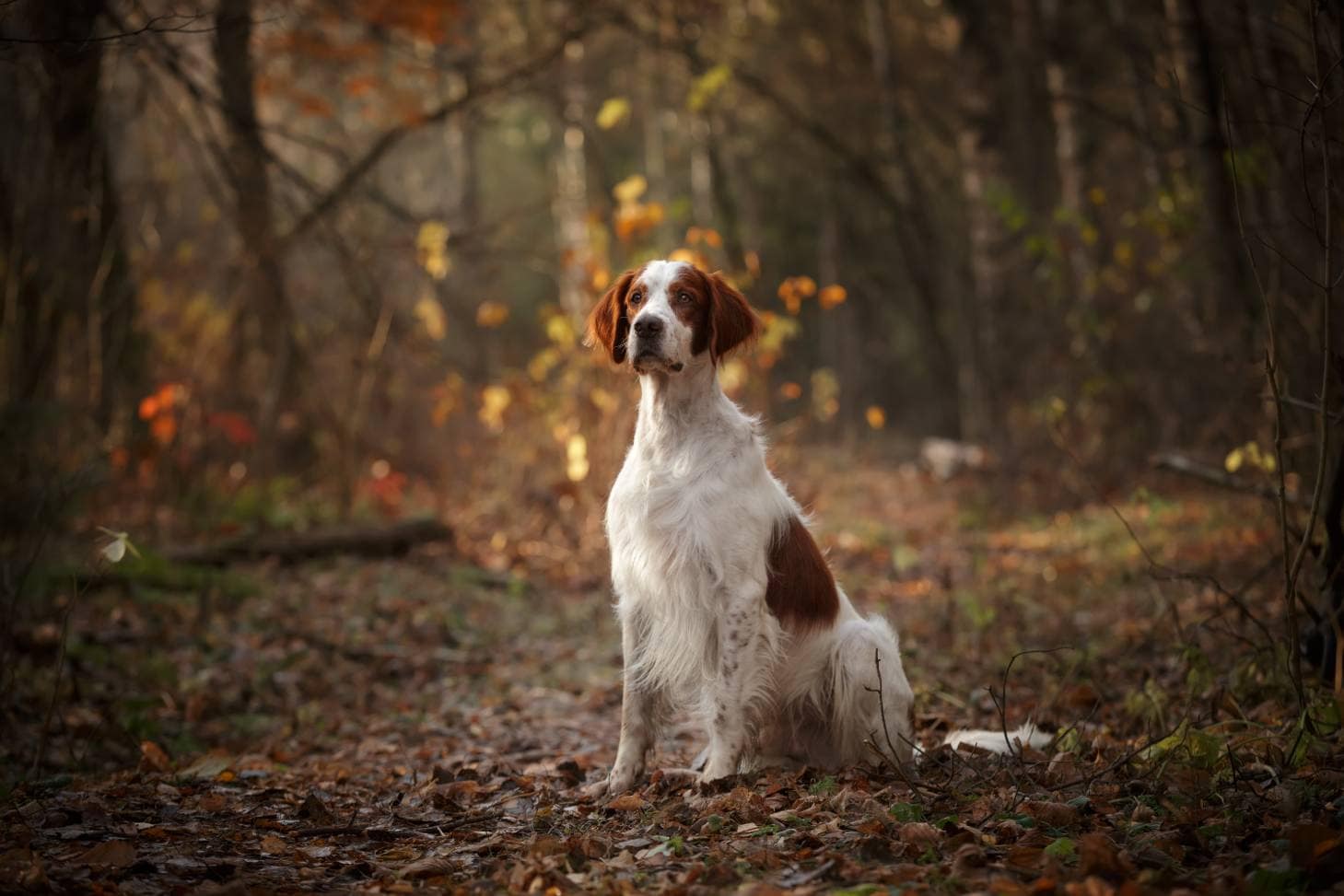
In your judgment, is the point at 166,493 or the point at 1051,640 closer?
the point at 1051,640

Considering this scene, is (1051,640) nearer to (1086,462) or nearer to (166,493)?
(1086,462)

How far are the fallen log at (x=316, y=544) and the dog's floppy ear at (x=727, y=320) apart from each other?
16.0 feet

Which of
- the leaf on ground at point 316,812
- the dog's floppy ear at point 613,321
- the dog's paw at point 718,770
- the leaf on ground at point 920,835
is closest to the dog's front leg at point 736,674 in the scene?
the dog's paw at point 718,770

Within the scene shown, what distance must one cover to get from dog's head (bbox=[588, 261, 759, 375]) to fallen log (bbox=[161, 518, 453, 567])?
453cm

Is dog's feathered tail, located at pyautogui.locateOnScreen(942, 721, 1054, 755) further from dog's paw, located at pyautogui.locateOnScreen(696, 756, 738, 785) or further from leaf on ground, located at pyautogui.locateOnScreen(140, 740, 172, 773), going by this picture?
leaf on ground, located at pyautogui.locateOnScreen(140, 740, 172, 773)

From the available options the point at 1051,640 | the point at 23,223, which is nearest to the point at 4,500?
the point at 23,223

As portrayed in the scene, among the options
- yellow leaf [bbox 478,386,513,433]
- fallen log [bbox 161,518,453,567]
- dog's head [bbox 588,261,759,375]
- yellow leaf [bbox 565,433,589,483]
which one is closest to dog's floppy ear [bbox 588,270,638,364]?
dog's head [bbox 588,261,759,375]

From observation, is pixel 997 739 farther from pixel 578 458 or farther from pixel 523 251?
pixel 523 251

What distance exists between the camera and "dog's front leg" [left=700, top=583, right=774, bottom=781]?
399 cm

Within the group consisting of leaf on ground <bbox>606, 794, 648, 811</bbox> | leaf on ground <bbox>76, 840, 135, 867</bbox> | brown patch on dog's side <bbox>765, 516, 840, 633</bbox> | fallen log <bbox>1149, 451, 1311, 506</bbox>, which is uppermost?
fallen log <bbox>1149, 451, 1311, 506</bbox>

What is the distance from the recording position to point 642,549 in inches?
160

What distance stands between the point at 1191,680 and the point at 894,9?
18.0m

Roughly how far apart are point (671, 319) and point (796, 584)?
3.56ft

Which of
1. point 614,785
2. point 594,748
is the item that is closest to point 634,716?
point 614,785
